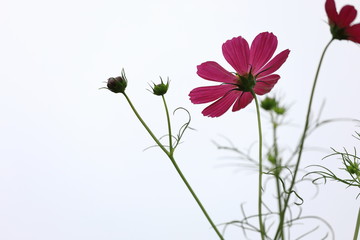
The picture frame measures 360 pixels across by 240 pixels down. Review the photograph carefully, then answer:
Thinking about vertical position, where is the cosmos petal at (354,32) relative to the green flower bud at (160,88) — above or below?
below

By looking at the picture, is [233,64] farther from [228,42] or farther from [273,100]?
[273,100]

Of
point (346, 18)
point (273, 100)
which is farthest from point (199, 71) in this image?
point (273, 100)

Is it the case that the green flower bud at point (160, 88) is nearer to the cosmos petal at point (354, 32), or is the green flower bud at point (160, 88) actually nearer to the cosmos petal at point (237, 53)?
the cosmos petal at point (237, 53)

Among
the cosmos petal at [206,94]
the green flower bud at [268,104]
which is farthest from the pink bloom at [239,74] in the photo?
the green flower bud at [268,104]

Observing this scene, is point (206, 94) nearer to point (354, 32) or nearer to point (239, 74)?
point (239, 74)

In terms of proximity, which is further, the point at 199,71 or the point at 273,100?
the point at 273,100

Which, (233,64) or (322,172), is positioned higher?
(233,64)

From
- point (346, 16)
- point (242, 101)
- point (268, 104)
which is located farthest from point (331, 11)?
point (268, 104)
